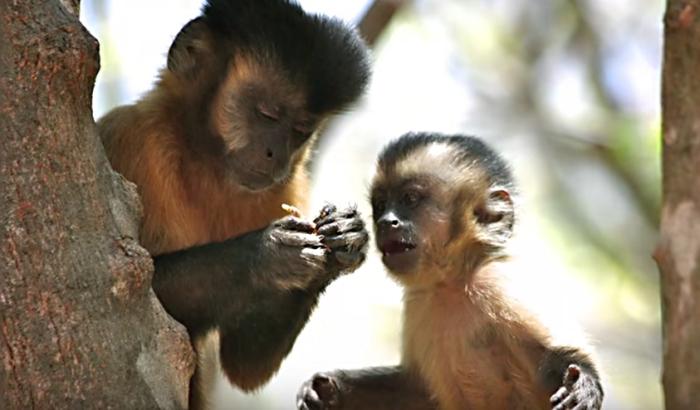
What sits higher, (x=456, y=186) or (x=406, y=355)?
(x=456, y=186)

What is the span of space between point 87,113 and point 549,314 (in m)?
2.30

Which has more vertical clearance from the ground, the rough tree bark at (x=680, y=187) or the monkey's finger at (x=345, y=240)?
the rough tree bark at (x=680, y=187)

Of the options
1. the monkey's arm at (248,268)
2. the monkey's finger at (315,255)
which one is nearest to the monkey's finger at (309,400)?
the monkey's arm at (248,268)

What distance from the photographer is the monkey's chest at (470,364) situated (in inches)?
204

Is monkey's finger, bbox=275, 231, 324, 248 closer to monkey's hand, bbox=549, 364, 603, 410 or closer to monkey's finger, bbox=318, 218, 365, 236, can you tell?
monkey's finger, bbox=318, 218, 365, 236

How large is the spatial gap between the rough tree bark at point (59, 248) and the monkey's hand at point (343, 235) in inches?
45.8

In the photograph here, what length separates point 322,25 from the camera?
18.2 feet

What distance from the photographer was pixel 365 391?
553 cm

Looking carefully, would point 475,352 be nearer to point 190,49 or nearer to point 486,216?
point 486,216

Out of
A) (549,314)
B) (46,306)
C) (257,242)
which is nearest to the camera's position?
(46,306)

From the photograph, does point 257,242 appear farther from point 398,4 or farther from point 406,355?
point 398,4

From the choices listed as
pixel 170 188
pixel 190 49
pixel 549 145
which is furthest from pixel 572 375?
pixel 549 145

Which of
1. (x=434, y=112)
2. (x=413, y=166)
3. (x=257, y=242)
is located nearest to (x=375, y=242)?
(x=413, y=166)

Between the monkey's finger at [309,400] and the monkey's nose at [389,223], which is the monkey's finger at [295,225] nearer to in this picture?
the monkey's nose at [389,223]
